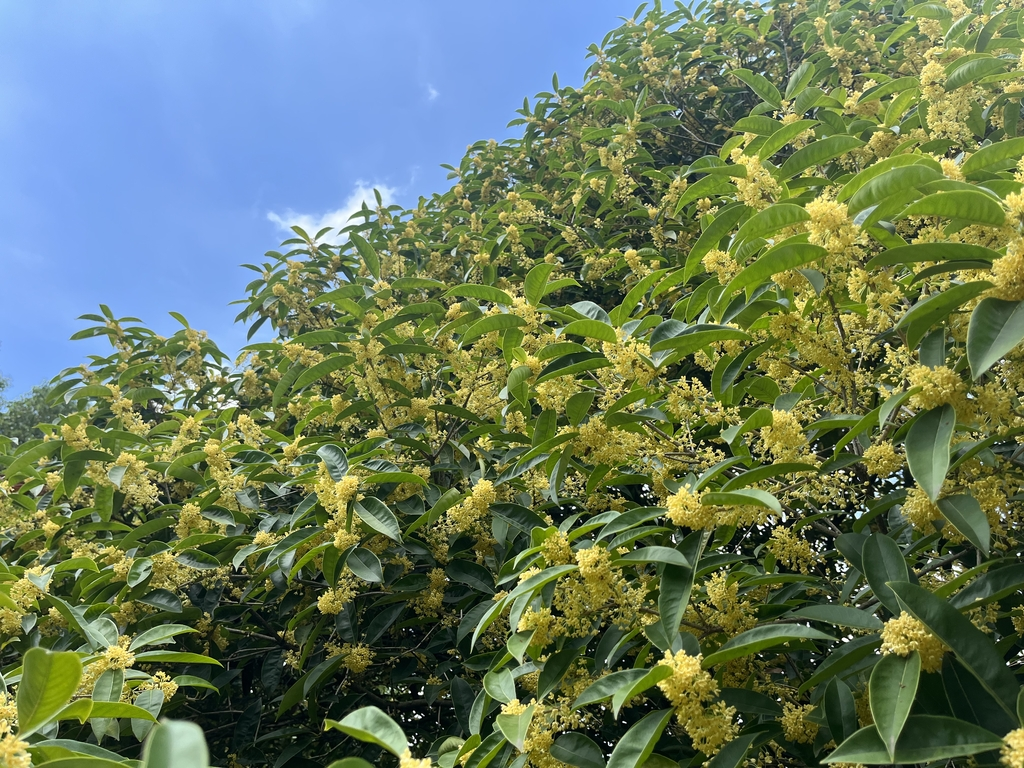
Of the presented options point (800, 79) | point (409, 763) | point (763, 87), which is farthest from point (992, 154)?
point (409, 763)

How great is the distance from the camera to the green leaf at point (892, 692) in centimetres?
103

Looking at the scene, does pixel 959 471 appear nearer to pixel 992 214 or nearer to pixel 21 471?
pixel 992 214

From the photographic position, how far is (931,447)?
127 cm

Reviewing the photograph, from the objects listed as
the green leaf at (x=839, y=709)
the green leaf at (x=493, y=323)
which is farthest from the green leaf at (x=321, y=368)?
the green leaf at (x=839, y=709)

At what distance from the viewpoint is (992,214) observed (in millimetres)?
1310

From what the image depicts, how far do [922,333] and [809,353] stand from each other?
0.30 meters

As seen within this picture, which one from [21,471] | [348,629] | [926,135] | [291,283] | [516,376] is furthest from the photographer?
[291,283]

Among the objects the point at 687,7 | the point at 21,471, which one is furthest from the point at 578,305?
the point at 687,7

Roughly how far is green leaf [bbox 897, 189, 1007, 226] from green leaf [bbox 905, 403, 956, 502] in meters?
0.39

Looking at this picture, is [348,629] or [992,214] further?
[348,629]

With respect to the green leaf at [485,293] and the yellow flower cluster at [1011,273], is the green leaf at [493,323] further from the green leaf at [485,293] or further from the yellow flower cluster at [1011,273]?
the yellow flower cluster at [1011,273]

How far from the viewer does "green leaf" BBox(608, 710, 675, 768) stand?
1.27 metres

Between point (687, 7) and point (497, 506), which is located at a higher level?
point (687, 7)

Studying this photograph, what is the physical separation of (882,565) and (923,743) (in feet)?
1.33
